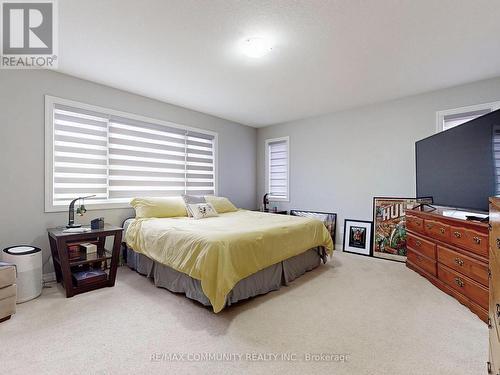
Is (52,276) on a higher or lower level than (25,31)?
A: lower

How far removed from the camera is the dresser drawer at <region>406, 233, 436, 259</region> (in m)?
2.84

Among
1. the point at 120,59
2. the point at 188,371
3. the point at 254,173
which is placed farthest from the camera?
the point at 254,173

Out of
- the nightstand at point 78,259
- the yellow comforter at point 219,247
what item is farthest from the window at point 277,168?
the nightstand at point 78,259

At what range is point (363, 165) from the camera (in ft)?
13.8

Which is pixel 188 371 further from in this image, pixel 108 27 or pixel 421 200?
A: pixel 421 200

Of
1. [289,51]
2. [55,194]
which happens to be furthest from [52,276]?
[289,51]

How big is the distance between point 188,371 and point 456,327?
2.04 metres

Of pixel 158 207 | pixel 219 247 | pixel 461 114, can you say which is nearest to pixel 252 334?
pixel 219 247

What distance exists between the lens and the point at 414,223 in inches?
128

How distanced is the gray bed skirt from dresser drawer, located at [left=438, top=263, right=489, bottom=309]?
139 cm

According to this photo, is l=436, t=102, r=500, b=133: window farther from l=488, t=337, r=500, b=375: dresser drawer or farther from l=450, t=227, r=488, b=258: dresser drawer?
l=488, t=337, r=500, b=375: dresser drawer

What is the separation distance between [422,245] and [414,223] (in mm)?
310

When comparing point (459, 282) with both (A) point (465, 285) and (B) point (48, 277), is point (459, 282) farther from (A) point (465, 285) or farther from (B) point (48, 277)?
(B) point (48, 277)

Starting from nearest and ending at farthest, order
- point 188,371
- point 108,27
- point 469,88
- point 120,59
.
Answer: point 188,371 → point 108,27 → point 120,59 → point 469,88
